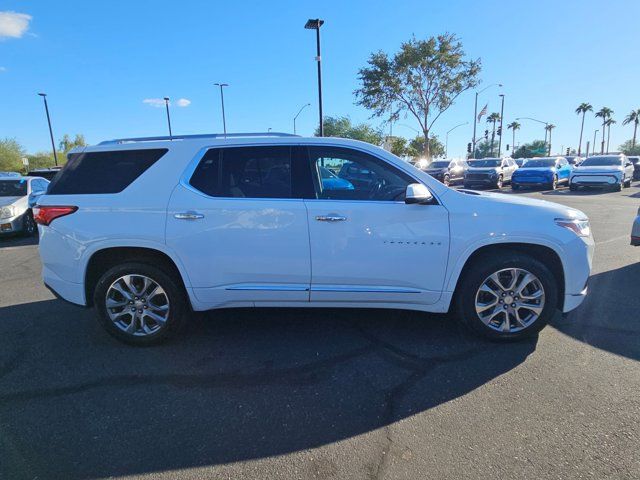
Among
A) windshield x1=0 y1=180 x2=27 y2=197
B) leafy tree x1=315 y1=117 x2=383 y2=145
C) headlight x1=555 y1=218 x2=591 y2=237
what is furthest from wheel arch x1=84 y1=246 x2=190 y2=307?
leafy tree x1=315 y1=117 x2=383 y2=145

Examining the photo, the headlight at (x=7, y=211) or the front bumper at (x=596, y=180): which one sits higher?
the headlight at (x=7, y=211)

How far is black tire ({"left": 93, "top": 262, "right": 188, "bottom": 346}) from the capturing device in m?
3.64

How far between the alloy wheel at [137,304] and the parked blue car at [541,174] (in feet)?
70.6

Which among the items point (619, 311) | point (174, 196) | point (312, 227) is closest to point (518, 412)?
point (312, 227)

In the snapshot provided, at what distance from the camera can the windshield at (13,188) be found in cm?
1060

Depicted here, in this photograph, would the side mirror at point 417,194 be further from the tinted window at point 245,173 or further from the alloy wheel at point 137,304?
the alloy wheel at point 137,304

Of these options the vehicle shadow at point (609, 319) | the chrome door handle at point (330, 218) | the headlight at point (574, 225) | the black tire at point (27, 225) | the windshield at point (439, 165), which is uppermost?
the windshield at point (439, 165)

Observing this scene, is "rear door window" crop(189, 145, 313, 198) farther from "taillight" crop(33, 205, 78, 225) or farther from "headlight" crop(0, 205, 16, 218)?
"headlight" crop(0, 205, 16, 218)

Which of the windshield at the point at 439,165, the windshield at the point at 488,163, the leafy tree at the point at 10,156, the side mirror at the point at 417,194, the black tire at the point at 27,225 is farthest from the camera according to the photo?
the leafy tree at the point at 10,156

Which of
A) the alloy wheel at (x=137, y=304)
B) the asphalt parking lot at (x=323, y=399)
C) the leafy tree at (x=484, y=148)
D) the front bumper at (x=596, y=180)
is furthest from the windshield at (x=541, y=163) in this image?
the leafy tree at (x=484, y=148)

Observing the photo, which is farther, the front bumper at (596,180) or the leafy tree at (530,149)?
the leafy tree at (530,149)

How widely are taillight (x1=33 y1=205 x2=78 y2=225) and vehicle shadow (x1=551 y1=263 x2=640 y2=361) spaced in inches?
189

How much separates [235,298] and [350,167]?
160cm

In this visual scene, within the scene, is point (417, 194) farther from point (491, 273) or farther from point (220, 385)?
point (220, 385)
